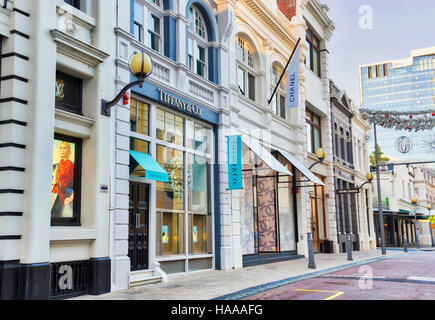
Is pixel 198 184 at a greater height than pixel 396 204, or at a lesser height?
lesser

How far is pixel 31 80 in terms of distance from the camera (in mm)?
9039

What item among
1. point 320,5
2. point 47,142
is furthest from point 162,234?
point 320,5

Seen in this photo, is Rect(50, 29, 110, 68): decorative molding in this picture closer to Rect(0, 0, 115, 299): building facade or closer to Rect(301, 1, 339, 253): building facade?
Rect(0, 0, 115, 299): building facade

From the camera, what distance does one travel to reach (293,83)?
20812mm

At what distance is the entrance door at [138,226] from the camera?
38.8ft

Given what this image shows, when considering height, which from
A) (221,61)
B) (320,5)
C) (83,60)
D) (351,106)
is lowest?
(83,60)

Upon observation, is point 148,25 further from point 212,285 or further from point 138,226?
point 212,285

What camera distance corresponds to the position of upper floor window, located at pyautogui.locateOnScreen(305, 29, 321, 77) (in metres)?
28.6

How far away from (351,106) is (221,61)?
845 inches

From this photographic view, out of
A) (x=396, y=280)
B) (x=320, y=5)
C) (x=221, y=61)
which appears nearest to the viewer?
(x=396, y=280)

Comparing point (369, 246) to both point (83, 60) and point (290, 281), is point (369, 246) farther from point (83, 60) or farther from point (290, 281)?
point (83, 60)

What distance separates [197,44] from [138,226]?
280 inches

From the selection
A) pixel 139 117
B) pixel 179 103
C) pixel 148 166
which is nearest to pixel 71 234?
pixel 148 166

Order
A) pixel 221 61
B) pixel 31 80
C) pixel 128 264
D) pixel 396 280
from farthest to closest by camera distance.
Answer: pixel 221 61 → pixel 396 280 → pixel 128 264 → pixel 31 80
